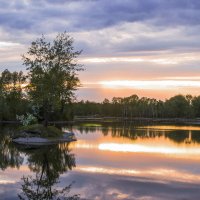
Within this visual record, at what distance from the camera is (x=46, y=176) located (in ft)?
98.5

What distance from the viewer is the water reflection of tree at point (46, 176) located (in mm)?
23391

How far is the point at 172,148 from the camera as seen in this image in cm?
5194

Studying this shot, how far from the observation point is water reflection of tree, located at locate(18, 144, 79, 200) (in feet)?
76.7

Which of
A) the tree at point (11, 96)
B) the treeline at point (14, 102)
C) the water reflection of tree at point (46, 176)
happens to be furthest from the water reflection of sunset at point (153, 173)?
the tree at point (11, 96)

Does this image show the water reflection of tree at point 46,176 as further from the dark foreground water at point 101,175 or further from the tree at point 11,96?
the tree at point 11,96

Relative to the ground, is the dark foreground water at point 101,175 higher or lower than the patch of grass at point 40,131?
lower

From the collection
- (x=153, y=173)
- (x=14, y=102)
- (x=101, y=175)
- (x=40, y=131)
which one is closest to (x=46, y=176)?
(x=101, y=175)

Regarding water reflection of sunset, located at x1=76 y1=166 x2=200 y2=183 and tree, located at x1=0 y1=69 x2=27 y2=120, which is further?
tree, located at x1=0 y1=69 x2=27 y2=120

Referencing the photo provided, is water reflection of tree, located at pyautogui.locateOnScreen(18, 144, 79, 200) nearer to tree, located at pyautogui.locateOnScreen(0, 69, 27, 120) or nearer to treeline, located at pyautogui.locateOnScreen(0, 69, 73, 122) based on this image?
treeline, located at pyautogui.locateOnScreen(0, 69, 73, 122)

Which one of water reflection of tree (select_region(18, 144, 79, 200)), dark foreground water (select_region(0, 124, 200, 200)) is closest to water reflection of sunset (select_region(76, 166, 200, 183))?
dark foreground water (select_region(0, 124, 200, 200))

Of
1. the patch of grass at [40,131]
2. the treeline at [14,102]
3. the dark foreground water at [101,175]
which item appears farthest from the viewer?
the treeline at [14,102]

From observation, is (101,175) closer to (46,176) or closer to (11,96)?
(46,176)

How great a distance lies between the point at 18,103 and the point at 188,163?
118315 mm

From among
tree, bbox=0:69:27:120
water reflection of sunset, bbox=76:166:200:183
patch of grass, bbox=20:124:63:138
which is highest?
tree, bbox=0:69:27:120
